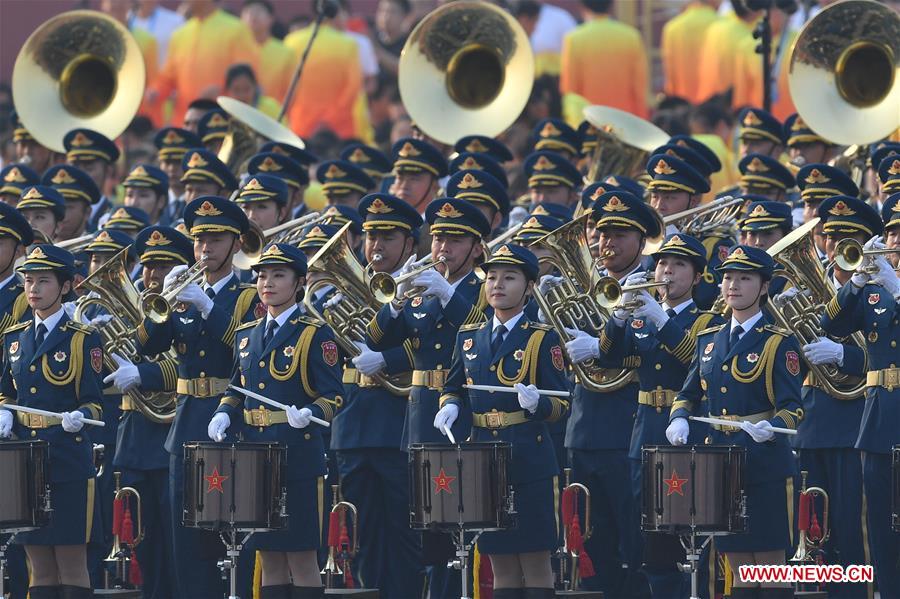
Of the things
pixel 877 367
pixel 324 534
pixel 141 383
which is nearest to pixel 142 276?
pixel 141 383

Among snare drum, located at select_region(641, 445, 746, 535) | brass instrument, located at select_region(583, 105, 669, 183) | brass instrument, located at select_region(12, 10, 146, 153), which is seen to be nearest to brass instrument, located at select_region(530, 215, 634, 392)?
snare drum, located at select_region(641, 445, 746, 535)

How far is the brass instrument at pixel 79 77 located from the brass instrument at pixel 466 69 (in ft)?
8.75

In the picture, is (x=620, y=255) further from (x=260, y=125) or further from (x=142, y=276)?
(x=260, y=125)

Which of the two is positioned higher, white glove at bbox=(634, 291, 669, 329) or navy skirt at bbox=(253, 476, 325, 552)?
white glove at bbox=(634, 291, 669, 329)

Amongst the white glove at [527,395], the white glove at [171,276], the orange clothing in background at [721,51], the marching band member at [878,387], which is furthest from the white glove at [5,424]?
the orange clothing in background at [721,51]

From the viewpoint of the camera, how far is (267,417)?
49.3ft

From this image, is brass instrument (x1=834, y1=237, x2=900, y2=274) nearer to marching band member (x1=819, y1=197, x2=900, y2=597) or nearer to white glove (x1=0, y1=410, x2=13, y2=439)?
marching band member (x1=819, y1=197, x2=900, y2=597)

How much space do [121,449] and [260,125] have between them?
16.4 ft

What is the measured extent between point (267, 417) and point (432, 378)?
129 centimetres

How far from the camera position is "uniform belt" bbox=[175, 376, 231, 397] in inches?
621

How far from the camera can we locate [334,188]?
19.4 m

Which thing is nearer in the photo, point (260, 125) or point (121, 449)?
point (121, 449)

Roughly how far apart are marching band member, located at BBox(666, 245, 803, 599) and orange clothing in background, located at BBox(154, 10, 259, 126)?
38.2 ft

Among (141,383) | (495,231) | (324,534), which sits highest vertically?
(495,231)
